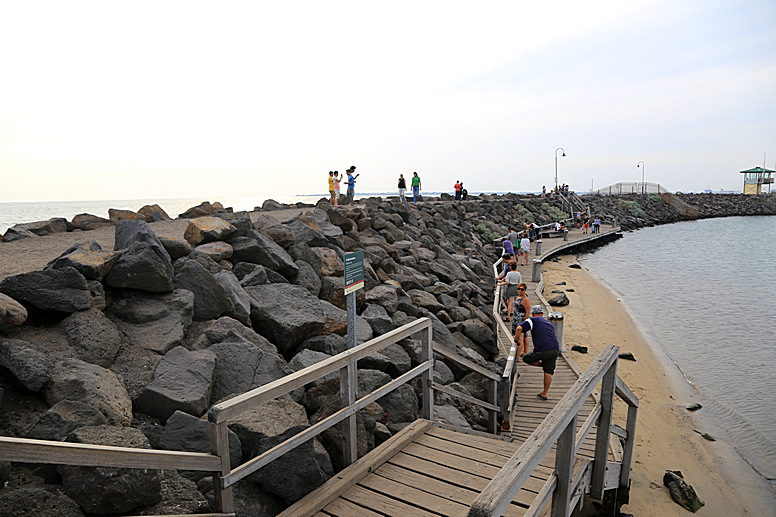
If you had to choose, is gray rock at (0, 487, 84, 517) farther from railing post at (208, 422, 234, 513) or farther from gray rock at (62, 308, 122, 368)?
gray rock at (62, 308, 122, 368)

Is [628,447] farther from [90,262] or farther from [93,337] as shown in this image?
[90,262]

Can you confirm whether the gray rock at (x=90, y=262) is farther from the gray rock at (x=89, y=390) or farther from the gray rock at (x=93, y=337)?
the gray rock at (x=89, y=390)

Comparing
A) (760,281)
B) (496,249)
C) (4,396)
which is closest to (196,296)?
(4,396)

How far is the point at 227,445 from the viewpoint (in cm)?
261

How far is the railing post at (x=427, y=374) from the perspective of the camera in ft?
15.0

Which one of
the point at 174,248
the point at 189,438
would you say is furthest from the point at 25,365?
the point at 174,248

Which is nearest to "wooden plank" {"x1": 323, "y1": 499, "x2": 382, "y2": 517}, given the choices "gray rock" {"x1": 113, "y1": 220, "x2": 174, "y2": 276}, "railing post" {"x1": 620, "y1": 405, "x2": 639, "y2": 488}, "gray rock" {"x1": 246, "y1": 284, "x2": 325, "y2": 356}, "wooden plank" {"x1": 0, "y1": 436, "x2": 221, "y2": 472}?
"wooden plank" {"x1": 0, "y1": 436, "x2": 221, "y2": 472}

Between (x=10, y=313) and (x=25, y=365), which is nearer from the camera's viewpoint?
(x=25, y=365)

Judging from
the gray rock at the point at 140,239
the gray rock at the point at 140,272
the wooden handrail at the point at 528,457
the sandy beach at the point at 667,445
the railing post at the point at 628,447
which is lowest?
the sandy beach at the point at 667,445

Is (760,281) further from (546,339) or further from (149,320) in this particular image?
(149,320)

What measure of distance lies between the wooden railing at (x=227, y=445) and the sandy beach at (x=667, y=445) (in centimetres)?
454

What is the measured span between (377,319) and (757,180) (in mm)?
107335

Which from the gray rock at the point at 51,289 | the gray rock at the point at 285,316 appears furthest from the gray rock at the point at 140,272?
the gray rock at the point at 285,316

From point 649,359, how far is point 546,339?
23.5 feet
